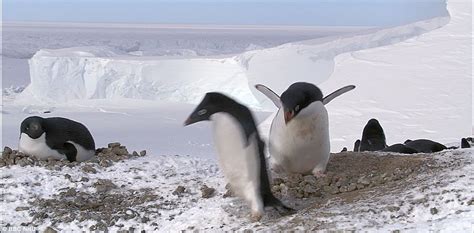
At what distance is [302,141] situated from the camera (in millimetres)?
3686

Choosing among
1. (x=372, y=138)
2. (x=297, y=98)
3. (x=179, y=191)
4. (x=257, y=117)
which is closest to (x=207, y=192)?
(x=179, y=191)

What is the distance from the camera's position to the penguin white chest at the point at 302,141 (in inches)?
142

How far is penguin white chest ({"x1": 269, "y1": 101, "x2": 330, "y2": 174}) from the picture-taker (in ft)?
11.8

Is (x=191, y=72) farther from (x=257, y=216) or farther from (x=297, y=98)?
(x=257, y=216)

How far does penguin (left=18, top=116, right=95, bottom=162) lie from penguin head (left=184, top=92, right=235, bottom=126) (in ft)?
5.62

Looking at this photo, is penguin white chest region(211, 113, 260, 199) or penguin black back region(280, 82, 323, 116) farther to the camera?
penguin black back region(280, 82, 323, 116)

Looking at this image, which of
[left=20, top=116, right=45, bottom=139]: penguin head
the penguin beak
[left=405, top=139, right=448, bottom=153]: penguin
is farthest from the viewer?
[left=405, top=139, right=448, bottom=153]: penguin

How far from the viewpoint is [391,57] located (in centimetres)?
1224

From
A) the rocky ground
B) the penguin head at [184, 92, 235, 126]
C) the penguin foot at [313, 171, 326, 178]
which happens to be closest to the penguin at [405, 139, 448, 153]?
the rocky ground

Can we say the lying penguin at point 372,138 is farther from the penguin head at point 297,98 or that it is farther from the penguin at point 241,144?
the penguin at point 241,144

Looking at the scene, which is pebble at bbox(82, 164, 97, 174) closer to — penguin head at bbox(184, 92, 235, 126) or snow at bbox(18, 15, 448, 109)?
penguin head at bbox(184, 92, 235, 126)

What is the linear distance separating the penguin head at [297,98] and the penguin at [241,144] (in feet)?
1.08

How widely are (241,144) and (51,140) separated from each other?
1876mm

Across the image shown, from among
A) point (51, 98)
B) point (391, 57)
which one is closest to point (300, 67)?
point (391, 57)
